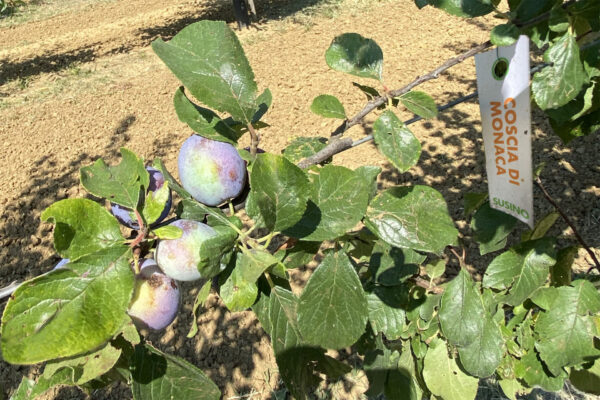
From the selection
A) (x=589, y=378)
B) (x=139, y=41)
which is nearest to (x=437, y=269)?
(x=589, y=378)

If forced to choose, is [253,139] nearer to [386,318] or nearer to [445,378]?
[386,318]

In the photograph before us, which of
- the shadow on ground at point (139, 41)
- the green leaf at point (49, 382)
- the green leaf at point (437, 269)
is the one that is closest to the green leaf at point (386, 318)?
the green leaf at point (437, 269)

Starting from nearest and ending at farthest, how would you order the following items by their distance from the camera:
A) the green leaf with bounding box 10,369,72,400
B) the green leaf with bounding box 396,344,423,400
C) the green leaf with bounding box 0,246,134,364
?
the green leaf with bounding box 0,246,134,364
the green leaf with bounding box 10,369,72,400
the green leaf with bounding box 396,344,423,400

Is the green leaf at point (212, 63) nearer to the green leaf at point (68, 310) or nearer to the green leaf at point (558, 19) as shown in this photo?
the green leaf at point (68, 310)

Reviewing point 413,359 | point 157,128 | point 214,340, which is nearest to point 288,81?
point 157,128

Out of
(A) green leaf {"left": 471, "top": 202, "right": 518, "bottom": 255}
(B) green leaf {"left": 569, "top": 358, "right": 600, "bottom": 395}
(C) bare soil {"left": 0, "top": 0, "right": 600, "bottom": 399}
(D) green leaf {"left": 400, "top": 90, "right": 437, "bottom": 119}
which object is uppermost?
(D) green leaf {"left": 400, "top": 90, "right": 437, "bottom": 119}

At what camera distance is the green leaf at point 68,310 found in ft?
1.61

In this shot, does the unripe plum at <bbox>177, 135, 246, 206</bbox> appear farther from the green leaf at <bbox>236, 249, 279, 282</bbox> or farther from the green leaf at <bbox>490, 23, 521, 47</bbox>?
the green leaf at <bbox>490, 23, 521, 47</bbox>

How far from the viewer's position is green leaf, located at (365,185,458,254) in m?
0.72

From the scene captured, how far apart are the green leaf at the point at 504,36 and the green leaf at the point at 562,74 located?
0.19ft

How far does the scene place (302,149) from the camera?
2.97ft

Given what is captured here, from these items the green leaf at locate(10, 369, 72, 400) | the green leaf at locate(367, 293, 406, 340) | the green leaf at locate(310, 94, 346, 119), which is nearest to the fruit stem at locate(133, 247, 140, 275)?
the green leaf at locate(10, 369, 72, 400)

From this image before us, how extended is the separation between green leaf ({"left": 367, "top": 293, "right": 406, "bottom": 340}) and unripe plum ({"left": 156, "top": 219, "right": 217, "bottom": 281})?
55 centimetres

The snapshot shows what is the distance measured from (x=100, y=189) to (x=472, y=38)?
577 centimetres
